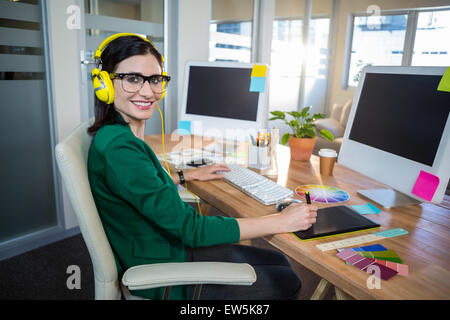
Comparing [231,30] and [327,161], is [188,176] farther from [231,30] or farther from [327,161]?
[231,30]

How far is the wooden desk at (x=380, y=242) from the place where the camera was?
2.54ft

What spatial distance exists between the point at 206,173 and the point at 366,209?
0.68 metres

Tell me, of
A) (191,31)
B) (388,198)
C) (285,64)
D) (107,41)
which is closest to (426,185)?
(388,198)

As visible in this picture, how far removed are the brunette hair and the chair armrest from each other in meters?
0.48

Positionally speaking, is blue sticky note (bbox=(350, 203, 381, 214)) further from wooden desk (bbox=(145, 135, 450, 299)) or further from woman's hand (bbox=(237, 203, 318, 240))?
woman's hand (bbox=(237, 203, 318, 240))

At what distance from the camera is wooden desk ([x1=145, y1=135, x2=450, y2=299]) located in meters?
0.77

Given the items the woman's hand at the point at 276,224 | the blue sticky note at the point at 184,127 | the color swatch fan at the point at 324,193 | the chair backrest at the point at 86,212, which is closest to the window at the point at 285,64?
the blue sticky note at the point at 184,127

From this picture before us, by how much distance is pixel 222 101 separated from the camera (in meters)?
2.00

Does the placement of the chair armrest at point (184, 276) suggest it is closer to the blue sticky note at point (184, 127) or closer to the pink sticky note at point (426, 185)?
the pink sticky note at point (426, 185)

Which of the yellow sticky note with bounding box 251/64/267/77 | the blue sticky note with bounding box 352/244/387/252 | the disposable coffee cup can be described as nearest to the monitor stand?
the disposable coffee cup

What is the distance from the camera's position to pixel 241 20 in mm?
3734

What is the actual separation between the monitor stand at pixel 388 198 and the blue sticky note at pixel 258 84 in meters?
0.79
